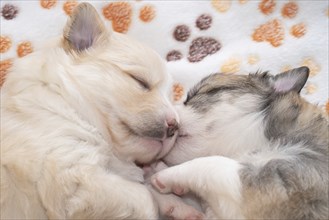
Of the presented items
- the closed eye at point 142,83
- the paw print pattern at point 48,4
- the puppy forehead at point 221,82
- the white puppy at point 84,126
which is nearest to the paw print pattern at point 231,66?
the puppy forehead at point 221,82

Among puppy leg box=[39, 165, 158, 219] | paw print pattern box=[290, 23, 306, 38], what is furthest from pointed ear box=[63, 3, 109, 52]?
paw print pattern box=[290, 23, 306, 38]

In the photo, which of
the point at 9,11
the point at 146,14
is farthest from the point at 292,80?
the point at 9,11

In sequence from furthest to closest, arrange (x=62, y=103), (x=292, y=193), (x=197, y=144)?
(x=197, y=144) < (x=62, y=103) < (x=292, y=193)

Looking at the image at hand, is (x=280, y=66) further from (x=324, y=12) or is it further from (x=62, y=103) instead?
(x=62, y=103)

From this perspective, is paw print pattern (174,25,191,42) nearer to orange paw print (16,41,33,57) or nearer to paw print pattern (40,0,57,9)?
paw print pattern (40,0,57,9)

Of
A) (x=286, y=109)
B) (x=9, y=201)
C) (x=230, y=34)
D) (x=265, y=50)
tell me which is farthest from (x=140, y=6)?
(x=9, y=201)

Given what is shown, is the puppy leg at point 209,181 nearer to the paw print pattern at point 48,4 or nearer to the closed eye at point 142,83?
the closed eye at point 142,83
